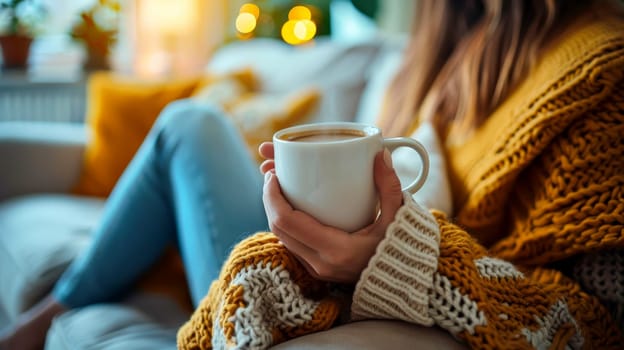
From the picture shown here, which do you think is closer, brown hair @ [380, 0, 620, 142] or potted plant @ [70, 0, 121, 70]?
brown hair @ [380, 0, 620, 142]

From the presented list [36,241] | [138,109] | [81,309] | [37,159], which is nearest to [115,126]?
[138,109]

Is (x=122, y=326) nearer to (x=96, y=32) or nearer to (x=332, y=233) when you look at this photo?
(x=332, y=233)

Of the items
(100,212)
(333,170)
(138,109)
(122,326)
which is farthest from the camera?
(138,109)

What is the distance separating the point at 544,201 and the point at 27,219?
1168 millimetres

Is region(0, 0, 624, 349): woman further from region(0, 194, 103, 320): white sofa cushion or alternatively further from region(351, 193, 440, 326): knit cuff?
region(0, 194, 103, 320): white sofa cushion

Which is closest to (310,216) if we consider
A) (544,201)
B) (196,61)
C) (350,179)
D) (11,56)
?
(350,179)

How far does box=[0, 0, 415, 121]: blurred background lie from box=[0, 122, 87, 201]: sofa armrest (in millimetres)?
804

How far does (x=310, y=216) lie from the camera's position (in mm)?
516

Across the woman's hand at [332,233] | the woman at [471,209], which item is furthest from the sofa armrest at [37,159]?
the woman's hand at [332,233]

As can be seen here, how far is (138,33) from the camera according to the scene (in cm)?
292

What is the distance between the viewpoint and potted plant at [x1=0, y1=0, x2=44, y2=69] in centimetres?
223

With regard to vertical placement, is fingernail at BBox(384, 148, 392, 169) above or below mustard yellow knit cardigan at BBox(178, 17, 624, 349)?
above

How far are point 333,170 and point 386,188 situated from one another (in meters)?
0.06

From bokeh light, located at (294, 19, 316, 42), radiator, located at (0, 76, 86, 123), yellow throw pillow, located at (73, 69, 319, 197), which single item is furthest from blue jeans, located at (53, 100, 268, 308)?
bokeh light, located at (294, 19, 316, 42)
